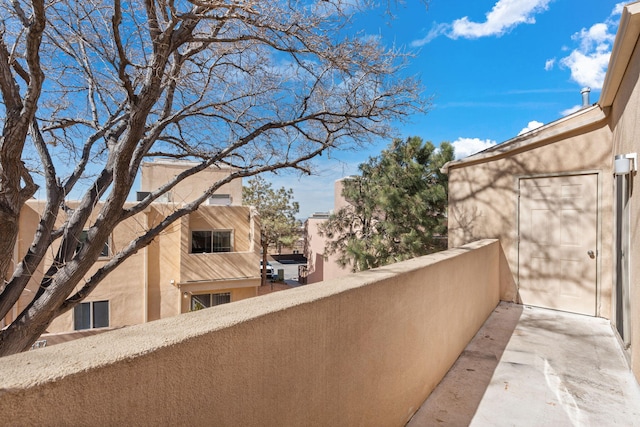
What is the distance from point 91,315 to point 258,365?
12.2 metres

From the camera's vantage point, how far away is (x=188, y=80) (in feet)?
21.0

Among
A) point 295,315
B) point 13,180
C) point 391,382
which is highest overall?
point 13,180

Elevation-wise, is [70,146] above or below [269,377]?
above

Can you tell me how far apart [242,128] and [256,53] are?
1.74 metres

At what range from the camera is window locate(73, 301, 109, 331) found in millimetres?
10695

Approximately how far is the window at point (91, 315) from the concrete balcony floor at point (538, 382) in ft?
37.2

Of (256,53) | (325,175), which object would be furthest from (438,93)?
(256,53)

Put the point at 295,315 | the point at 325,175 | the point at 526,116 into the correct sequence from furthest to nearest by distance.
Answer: the point at 526,116, the point at 325,175, the point at 295,315

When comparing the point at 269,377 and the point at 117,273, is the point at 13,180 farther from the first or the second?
the point at 117,273

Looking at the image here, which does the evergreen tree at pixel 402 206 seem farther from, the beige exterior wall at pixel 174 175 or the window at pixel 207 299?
the beige exterior wall at pixel 174 175

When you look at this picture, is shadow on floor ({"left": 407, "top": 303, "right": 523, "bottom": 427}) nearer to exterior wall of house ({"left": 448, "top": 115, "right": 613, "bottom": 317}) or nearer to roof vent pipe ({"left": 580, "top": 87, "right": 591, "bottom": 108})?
exterior wall of house ({"left": 448, "top": 115, "right": 613, "bottom": 317})

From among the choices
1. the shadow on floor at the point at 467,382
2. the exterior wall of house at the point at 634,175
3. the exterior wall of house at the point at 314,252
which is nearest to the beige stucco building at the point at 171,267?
the exterior wall of house at the point at 314,252

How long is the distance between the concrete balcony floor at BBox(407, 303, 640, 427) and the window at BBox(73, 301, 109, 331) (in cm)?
1134

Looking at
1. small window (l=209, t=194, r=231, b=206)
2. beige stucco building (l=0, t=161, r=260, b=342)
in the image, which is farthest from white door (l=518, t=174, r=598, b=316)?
small window (l=209, t=194, r=231, b=206)
